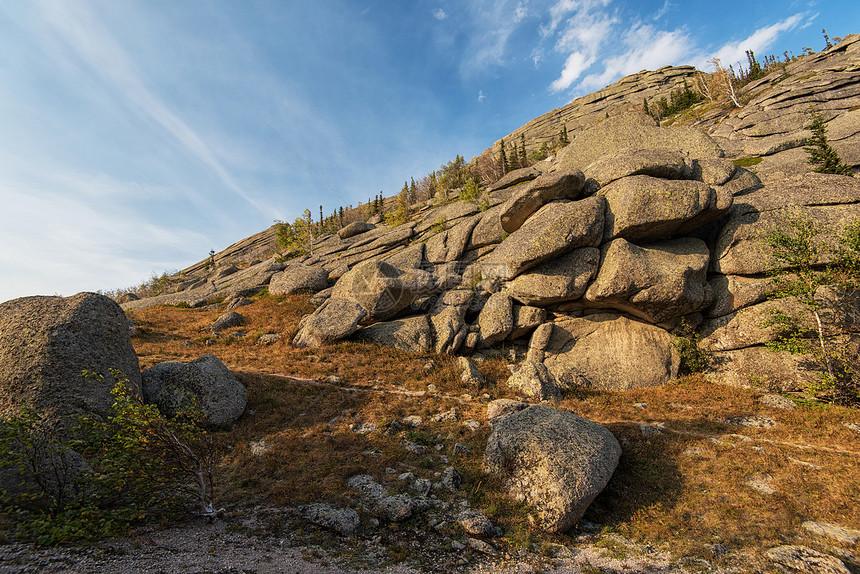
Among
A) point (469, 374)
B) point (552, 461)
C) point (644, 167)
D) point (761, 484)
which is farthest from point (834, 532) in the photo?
point (644, 167)

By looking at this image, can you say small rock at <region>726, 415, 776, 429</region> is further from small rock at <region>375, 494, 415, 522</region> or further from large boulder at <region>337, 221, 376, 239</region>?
large boulder at <region>337, 221, 376, 239</region>

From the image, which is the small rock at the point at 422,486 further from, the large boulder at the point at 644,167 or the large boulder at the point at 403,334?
the large boulder at the point at 644,167

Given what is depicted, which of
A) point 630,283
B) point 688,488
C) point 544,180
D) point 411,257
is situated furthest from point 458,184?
point 688,488

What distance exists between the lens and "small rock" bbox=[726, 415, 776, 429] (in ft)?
47.3

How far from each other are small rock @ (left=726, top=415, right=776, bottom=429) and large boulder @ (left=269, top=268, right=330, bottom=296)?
35.0m

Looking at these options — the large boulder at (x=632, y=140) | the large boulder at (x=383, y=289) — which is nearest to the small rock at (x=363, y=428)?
the large boulder at (x=383, y=289)

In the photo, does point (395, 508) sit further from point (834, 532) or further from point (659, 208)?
point (659, 208)

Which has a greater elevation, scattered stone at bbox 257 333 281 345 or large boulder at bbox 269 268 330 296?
large boulder at bbox 269 268 330 296

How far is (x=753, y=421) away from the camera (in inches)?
582

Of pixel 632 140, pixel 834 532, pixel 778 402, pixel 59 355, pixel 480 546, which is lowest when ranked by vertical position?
pixel 834 532

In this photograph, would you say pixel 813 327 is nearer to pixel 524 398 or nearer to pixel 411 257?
pixel 524 398

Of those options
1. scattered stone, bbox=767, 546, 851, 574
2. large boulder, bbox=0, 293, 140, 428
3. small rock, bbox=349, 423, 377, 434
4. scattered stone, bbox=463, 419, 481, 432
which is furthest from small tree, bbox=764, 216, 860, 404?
large boulder, bbox=0, 293, 140, 428

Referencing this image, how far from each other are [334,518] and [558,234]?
19.7m

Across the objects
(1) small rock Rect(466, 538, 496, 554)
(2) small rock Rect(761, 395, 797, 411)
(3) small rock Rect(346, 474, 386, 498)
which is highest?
(3) small rock Rect(346, 474, 386, 498)
